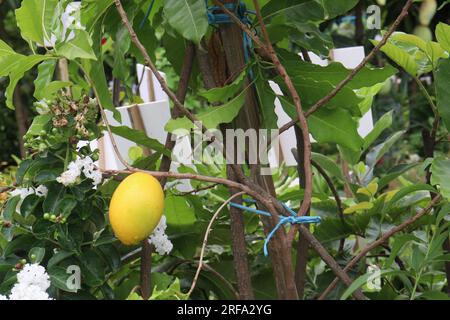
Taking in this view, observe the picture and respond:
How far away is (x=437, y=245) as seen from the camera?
97 cm

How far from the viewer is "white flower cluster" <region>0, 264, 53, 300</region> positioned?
79 centimetres

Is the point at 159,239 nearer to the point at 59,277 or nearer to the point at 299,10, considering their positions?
the point at 59,277

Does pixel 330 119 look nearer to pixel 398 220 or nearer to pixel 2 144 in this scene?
pixel 398 220

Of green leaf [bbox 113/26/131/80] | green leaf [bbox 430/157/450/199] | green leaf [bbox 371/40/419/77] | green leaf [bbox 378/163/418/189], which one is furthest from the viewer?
green leaf [bbox 378/163/418/189]

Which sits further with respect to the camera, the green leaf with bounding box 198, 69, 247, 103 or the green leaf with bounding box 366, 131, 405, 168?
the green leaf with bounding box 366, 131, 405, 168

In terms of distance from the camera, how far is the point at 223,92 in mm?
887

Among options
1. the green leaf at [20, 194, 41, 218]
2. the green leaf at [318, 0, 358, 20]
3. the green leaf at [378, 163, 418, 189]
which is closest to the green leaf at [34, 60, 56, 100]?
the green leaf at [20, 194, 41, 218]

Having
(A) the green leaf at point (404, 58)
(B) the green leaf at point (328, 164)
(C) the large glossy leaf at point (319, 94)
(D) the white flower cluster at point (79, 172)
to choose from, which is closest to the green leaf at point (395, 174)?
(B) the green leaf at point (328, 164)

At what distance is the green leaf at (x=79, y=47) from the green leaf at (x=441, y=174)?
0.41 m

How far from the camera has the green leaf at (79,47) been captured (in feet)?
2.58

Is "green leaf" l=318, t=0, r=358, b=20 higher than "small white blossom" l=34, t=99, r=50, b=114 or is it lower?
higher

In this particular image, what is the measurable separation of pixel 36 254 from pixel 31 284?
0.18ft

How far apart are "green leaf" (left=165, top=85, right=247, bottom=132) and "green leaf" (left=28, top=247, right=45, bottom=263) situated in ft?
0.72

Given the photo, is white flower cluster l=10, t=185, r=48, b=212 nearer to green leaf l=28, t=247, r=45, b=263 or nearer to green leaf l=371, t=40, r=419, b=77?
green leaf l=28, t=247, r=45, b=263
